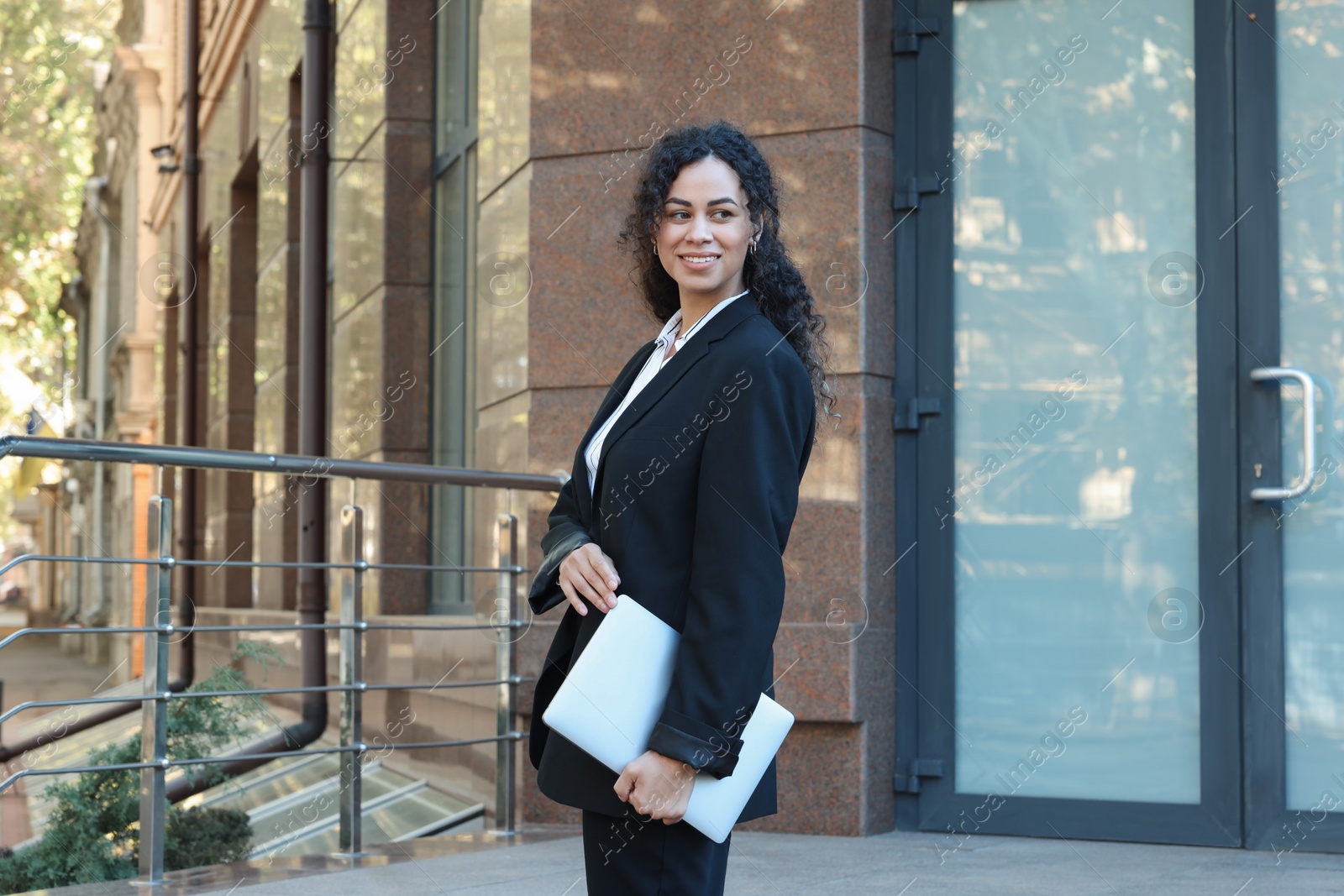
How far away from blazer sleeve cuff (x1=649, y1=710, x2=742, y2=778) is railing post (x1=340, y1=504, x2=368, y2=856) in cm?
284

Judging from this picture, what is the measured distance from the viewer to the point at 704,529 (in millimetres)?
1964

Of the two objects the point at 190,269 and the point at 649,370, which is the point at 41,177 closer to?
the point at 190,269

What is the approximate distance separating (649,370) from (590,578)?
1.33ft

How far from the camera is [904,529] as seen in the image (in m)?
5.11

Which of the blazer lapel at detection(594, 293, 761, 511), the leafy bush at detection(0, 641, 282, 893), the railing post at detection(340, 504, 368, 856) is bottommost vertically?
the leafy bush at detection(0, 641, 282, 893)

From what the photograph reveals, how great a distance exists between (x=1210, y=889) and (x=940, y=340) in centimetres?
217

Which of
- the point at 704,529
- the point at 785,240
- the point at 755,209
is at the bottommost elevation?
the point at 704,529

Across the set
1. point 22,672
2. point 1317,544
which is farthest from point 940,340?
point 22,672

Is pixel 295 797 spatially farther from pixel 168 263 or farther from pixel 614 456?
pixel 168 263

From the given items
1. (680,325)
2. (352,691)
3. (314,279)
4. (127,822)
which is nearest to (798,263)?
(352,691)

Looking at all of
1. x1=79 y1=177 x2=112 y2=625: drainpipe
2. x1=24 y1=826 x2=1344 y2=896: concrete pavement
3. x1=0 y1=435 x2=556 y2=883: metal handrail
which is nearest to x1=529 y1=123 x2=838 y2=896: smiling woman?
x1=0 y1=435 x2=556 y2=883: metal handrail

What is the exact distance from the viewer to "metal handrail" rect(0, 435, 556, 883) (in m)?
3.87

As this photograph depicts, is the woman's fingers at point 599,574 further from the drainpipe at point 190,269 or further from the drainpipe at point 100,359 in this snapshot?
the drainpipe at point 100,359

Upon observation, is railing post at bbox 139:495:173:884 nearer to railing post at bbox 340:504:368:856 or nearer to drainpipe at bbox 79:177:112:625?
railing post at bbox 340:504:368:856
